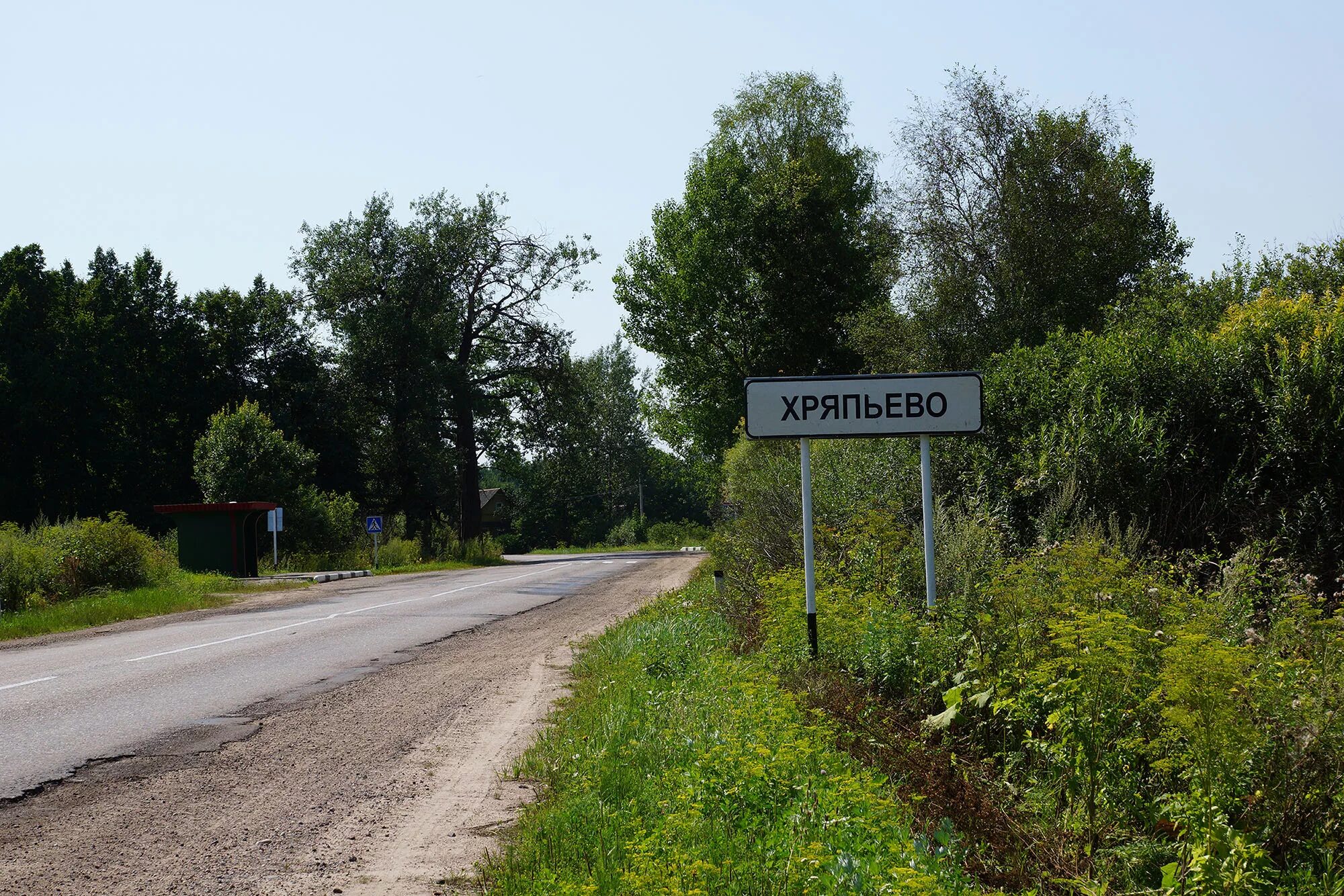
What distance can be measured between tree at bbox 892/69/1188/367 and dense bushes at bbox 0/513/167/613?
19611 mm

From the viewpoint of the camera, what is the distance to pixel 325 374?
2110 inches

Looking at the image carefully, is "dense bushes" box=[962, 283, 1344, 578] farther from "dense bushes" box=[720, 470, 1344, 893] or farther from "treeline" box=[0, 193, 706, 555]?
"treeline" box=[0, 193, 706, 555]

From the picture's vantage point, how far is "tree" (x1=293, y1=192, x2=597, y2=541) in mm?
48781

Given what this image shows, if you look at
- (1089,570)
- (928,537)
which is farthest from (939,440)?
(1089,570)

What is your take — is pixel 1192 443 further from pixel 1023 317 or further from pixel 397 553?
pixel 397 553

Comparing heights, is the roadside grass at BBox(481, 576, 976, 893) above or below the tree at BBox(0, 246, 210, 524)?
below

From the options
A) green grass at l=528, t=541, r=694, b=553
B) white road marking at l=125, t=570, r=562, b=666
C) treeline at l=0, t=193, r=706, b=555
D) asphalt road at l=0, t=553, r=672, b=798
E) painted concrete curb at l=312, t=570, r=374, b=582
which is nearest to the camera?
asphalt road at l=0, t=553, r=672, b=798

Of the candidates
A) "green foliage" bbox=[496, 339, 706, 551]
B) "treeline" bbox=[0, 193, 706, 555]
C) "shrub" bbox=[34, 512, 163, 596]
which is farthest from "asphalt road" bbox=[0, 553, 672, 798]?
"green foliage" bbox=[496, 339, 706, 551]

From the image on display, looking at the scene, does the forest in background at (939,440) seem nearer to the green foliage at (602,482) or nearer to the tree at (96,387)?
the tree at (96,387)

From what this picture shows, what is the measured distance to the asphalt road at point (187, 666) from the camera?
326 inches

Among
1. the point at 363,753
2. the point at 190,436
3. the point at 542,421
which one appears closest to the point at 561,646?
the point at 363,753

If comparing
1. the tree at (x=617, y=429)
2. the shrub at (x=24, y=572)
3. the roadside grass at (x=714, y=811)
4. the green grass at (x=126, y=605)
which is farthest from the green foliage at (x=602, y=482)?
the roadside grass at (x=714, y=811)

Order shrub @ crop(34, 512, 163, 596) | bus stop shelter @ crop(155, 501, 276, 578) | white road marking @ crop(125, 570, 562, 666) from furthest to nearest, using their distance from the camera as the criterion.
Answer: bus stop shelter @ crop(155, 501, 276, 578) < shrub @ crop(34, 512, 163, 596) < white road marking @ crop(125, 570, 562, 666)

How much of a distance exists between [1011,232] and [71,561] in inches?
936
